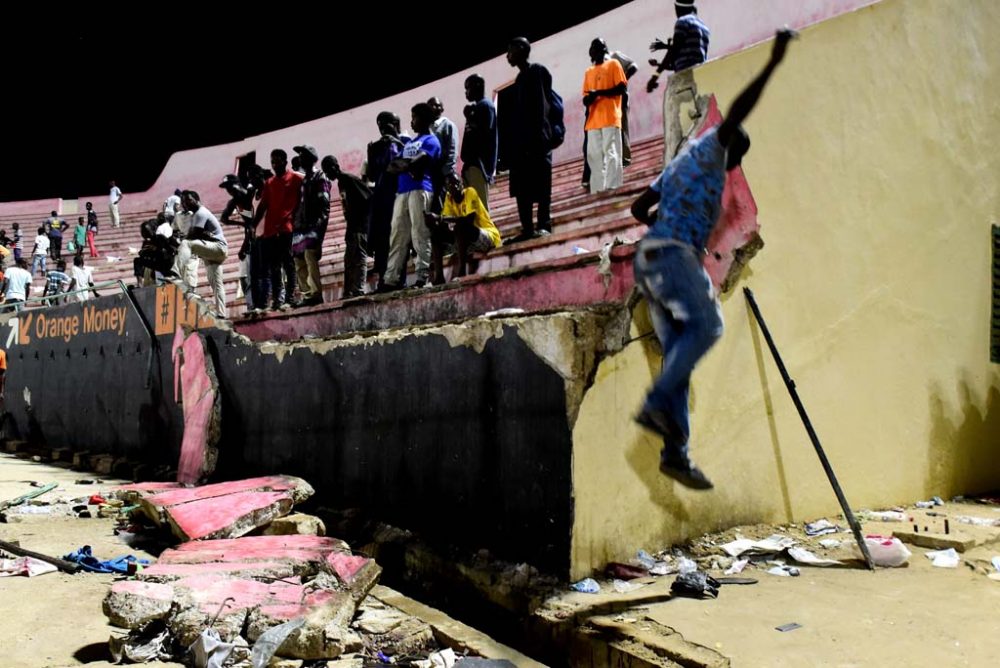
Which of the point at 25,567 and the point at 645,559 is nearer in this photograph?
the point at 645,559

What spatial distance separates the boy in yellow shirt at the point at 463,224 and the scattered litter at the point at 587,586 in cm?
264

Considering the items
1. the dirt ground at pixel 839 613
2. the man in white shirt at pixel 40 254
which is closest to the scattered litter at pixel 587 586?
the dirt ground at pixel 839 613

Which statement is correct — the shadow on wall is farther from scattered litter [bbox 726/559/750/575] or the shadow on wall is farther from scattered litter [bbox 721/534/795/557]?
scattered litter [bbox 726/559/750/575]

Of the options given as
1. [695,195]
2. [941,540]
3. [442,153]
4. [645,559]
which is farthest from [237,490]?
[941,540]

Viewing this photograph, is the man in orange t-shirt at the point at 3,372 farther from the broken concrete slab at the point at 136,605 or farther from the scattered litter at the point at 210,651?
the scattered litter at the point at 210,651

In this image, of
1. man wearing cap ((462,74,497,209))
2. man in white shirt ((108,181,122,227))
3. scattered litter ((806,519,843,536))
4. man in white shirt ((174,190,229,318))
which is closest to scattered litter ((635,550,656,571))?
scattered litter ((806,519,843,536))

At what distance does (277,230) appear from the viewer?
684 centimetres

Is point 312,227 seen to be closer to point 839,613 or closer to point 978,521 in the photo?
point 839,613

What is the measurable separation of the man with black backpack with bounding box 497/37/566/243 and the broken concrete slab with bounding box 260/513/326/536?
2.54m

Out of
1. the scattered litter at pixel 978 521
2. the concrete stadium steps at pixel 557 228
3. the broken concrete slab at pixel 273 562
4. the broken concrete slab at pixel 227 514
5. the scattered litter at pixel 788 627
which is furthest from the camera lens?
the concrete stadium steps at pixel 557 228

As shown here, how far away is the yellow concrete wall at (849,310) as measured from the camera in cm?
383

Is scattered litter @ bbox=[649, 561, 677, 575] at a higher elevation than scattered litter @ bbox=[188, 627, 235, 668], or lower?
higher

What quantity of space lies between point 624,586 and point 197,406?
4.48m

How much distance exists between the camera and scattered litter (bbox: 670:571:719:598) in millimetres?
3340
